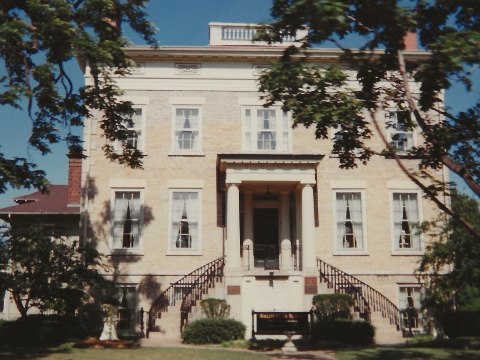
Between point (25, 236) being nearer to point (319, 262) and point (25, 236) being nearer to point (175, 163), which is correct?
point (175, 163)

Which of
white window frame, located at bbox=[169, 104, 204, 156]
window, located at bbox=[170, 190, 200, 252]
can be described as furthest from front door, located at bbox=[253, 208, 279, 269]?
white window frame, located at bbox=[169, 104, 204, 156]

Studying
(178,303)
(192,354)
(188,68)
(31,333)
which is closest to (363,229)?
(178,303)

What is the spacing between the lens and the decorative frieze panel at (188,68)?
79.6 ft

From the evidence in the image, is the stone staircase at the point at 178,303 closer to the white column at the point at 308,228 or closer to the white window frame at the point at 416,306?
the white column at the point at 308,228

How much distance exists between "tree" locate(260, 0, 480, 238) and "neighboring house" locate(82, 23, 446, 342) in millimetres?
9067

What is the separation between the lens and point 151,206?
23125 millimetres

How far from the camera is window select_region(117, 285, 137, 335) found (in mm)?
21953

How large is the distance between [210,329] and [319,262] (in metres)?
6.09

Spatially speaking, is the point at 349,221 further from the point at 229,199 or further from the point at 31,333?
the point at 31,333

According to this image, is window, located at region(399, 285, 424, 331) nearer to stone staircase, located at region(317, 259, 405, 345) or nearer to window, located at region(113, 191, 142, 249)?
stone staircase, located at region(317, 259, 405, 345)

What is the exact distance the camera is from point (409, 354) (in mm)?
15133

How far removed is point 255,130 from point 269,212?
3577mm

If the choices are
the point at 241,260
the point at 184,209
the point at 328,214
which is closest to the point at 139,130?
the point at 184,209

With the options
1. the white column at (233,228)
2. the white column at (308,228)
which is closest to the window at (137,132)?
the white column at (233,228)
